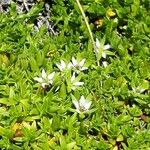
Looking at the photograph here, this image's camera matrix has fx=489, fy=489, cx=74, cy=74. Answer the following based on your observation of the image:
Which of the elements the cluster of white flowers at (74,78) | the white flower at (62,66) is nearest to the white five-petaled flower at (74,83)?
the cluster of white flowers at (74,78)

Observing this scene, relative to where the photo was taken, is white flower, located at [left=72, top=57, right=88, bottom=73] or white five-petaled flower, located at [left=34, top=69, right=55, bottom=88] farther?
white flower, located at [left=72, top=57, right=88, bottom=73]

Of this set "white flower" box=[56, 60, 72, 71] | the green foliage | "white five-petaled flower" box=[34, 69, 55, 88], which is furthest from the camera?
"white flower" box=[56, 60, 72, 71]

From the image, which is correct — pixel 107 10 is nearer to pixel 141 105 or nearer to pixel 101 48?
pixel 101 48

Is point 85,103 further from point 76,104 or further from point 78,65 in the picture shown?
point 78,65

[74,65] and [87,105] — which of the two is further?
[74,65]

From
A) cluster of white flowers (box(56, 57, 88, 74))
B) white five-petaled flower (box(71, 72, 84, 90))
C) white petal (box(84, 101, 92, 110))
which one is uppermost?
cluster of white flowers (box(56, 57, 88, 74))

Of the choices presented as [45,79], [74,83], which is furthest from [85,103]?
[45,79]

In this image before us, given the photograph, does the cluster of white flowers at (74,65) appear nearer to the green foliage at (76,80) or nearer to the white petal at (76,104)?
the green foliage at (76,80)

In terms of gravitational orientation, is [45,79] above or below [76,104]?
above

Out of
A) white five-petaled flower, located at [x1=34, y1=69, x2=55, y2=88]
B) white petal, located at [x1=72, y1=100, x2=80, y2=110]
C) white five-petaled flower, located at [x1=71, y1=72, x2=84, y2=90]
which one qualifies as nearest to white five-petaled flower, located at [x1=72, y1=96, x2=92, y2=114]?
white petal, located at [x1=72, y1=100, x2=80, y2=110]

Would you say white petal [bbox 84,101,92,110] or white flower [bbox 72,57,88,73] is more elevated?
white flower [bbox 72,57,88,73]

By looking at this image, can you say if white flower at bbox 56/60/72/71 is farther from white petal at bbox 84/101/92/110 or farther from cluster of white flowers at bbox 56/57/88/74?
white petal at bbox 84/101/92/110
